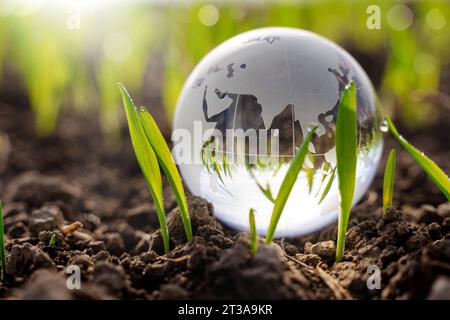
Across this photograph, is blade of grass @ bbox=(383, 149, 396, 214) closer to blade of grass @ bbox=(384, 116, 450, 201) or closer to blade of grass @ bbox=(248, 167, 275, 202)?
blade of grass @ bbox=(384, 116, 450, 201)

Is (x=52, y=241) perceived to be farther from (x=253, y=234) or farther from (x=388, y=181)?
(x=388, y=181)

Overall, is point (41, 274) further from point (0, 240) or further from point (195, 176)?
point (195, 176)

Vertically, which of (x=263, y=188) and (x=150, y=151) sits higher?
(x=150, y=151)

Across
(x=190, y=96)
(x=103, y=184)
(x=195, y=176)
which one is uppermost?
(x=190, y=96)

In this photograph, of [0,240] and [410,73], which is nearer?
[0,240]

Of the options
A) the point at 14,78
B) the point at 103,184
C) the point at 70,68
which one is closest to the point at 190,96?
the point at 103,184

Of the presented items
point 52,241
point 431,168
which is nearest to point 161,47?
point 52,241
